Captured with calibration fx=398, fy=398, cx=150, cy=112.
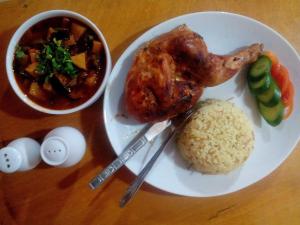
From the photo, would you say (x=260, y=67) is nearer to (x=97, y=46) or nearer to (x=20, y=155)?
(x=97, y=46)

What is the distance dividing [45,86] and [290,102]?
0.87 meters

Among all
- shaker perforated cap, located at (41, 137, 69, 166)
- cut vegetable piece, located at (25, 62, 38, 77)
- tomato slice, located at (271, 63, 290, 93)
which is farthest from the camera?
tomato slice, located at (271, 63, 290, 93)

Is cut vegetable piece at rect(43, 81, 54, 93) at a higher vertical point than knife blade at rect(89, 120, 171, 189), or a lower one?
higher

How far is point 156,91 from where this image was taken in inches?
50.7

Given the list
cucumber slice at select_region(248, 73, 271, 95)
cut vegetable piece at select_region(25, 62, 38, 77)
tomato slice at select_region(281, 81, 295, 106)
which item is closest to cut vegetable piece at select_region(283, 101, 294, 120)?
tomato slice at select_region(281, 81, 295, 106)

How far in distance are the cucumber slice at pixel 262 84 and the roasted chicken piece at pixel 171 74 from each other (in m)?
0.12

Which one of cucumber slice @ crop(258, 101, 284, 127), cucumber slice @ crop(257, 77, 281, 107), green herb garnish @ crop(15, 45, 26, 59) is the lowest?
cucumber slice @ crop(258, 101, 284, 127)

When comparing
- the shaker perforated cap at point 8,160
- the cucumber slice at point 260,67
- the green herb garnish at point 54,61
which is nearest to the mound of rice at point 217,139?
the cucumber slice at point 260,67

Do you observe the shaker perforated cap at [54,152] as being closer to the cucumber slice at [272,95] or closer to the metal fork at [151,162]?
the metal fork at [151,162]

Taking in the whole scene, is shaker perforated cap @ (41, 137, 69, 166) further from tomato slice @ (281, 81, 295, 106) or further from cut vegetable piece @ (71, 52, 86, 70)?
tomato slice @ (281, 81, 295, 106)

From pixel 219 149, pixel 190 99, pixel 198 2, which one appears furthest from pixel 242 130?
pixel 198 2

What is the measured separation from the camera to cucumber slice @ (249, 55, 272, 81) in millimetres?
1389

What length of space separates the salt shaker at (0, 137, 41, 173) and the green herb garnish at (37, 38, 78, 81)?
24 centimetres

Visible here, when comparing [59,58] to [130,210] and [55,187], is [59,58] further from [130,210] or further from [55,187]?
[130,210]
